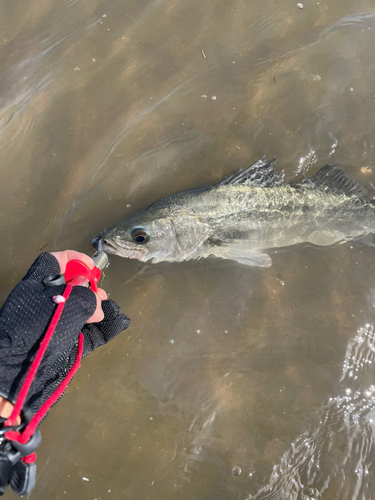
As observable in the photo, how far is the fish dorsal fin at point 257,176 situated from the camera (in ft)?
13.7

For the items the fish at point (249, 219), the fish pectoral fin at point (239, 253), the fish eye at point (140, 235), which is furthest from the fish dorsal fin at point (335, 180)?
the fish eye at point (140, 235)

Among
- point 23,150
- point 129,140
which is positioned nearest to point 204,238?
point 129,140

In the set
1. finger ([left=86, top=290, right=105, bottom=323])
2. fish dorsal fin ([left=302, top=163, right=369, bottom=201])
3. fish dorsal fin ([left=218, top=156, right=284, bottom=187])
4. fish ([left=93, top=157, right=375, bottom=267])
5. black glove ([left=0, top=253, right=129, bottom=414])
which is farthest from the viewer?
fish dorsal fin ([left=302, top=163, right=369, bottom=201])

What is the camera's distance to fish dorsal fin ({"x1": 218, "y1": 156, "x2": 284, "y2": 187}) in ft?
13.7

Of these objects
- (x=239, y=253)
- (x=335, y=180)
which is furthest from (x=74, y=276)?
(x=335, y=180)

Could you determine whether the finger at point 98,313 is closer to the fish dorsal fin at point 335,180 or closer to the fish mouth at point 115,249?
the fish mouth at point 115,249

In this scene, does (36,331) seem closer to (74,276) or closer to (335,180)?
(74,276)

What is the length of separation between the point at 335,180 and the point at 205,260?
2.01m

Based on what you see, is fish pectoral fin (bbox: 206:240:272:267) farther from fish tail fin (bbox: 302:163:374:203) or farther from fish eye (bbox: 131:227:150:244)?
fish tail fin (bbox: 302:163:374:203)

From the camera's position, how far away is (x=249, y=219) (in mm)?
4211

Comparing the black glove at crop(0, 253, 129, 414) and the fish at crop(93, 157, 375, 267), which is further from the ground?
the black glove at crop(0, 253, 129, 414)

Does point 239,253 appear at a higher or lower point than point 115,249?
lower

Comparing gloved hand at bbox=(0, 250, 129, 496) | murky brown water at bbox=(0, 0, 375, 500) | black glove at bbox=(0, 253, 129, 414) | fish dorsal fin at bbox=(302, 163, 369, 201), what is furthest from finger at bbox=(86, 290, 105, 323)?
fish dorsal fin at bbox=(302, 163, 369, 201)

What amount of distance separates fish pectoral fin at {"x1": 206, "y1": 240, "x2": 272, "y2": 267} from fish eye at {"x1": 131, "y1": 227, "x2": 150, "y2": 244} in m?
0.84
